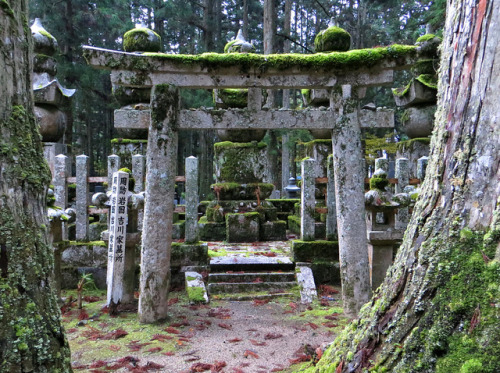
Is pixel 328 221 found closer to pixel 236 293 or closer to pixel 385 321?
pixel 236 293

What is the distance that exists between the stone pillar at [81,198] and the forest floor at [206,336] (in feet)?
3.52

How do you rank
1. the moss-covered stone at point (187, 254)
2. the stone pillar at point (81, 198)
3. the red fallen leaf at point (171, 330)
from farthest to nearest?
the moss-covered stone at point (187, 254) → the stone pillar at point (81, 198) → the red fallen leaf at point (171, 330)

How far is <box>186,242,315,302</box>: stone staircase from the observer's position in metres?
5.99

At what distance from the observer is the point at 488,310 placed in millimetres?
1433

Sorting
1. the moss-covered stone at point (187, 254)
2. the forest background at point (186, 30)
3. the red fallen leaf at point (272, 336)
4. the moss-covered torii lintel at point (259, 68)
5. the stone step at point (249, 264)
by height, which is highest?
the forest background at point (186, 30)

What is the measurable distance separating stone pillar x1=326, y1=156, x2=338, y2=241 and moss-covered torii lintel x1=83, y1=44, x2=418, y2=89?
1.83m

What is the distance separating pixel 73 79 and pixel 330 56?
13.9m

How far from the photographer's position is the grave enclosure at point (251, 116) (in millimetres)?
4820

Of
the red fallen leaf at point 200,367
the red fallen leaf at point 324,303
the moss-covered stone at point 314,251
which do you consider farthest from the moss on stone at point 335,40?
the red fallen leaf at point 200,367

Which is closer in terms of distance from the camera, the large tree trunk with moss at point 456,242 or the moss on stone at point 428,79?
the large tree trunk with moss at point 456,242

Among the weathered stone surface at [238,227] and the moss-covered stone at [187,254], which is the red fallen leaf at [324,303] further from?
the weathered stone surface at [238,227]

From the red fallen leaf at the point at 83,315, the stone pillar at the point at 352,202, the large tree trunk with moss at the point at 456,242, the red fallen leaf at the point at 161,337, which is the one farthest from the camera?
the red fallen leaf at the point at 83,315

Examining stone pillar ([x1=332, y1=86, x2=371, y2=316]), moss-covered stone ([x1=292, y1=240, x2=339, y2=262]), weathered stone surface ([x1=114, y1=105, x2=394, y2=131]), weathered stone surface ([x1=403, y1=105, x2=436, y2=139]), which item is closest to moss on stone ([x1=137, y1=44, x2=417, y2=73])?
stone pillar ([x1=332, y1=86, x2=371, y2=316])

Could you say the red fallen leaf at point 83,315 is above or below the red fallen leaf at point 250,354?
above
